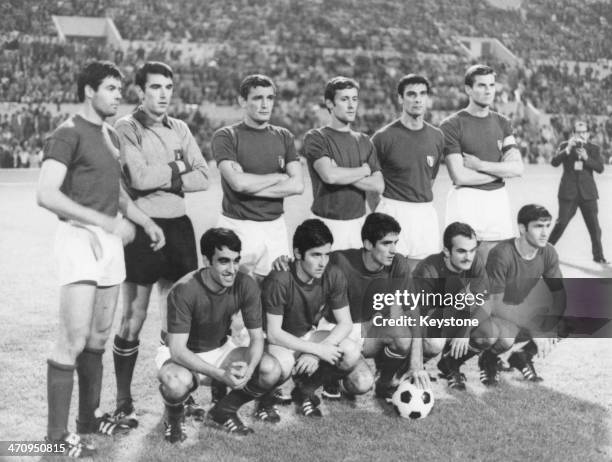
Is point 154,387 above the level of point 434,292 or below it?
below

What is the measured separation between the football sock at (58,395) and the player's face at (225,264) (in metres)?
0.91

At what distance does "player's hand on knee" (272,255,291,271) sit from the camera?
447 cm

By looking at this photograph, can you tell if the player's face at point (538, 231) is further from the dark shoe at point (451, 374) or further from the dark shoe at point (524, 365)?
the dark shoe at point (451, 374)

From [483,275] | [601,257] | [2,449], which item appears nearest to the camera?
[2,449]

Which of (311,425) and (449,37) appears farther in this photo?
(449,37)

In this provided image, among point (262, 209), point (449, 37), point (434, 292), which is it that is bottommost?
point (434, 292)

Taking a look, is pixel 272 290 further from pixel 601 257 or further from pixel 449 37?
pixel 449 37

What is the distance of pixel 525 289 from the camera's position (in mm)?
5137

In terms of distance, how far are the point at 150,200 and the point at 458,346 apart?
2.24m

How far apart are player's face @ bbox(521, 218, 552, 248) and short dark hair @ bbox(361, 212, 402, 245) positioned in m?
1.02

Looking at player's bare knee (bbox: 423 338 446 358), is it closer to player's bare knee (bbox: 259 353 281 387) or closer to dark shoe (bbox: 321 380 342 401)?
dark shoe (bbox: 321 380 342 401)

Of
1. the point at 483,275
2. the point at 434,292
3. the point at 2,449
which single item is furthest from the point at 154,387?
the point at 483,275

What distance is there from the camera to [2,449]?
12.9ft

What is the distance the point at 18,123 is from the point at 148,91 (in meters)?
18.8
